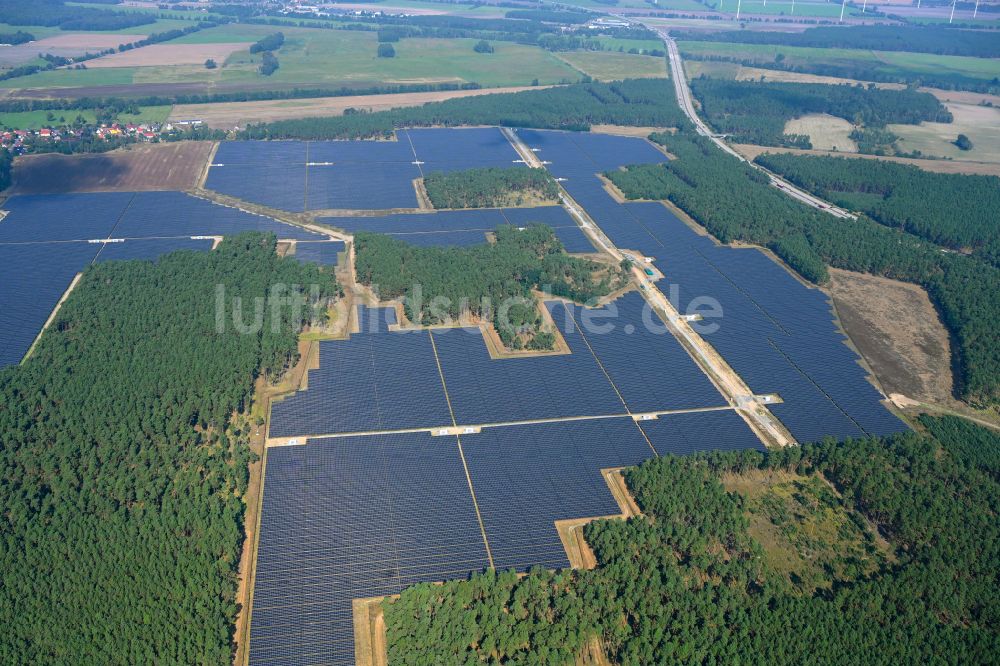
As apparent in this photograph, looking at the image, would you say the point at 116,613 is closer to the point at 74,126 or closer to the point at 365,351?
the point at 365,351

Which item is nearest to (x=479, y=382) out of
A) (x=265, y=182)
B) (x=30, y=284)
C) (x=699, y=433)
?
(x=699, y=433)

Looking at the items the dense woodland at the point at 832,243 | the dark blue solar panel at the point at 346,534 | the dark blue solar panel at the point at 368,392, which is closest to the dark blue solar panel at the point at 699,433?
the dark blue solar panel at the point at 346,534

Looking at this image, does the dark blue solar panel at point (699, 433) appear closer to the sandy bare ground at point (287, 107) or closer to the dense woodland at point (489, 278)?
the dense woodland at point (489, 278)

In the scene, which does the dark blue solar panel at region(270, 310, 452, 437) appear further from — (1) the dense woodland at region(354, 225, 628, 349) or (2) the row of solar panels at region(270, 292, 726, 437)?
(1) the dense woodland at region(354, 225, 628, 349)

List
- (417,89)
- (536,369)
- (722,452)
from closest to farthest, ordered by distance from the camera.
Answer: (722,452), (536,369), (417,89)

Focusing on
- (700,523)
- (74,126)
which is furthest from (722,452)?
(74,126)

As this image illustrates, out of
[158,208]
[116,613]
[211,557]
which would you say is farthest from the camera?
[158,208]

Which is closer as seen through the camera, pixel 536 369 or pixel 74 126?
pixel 536 369
